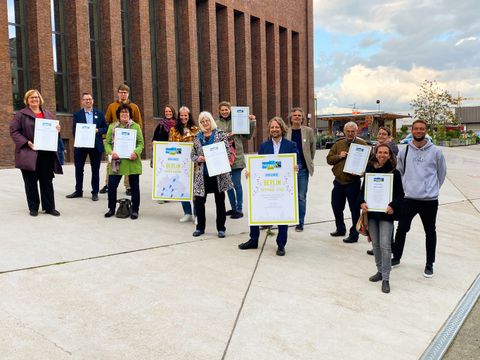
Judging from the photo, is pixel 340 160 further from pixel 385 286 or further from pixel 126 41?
pixel 126 41

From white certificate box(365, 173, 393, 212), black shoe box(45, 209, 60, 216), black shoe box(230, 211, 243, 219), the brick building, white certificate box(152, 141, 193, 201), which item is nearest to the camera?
white certificate box(365, 173, 393, 212)

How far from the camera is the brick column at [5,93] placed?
19828 mm

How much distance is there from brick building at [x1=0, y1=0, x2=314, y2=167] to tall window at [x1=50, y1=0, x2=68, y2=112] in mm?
48

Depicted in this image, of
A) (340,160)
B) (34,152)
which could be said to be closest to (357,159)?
(340,160)

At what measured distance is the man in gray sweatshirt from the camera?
5.71 metres

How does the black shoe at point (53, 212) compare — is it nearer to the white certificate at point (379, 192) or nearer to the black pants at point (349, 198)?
the black pants at point (349, 198)

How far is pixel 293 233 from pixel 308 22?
3895 centimetres

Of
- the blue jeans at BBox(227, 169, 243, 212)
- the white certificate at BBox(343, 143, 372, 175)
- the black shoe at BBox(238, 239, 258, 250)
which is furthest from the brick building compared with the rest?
the white certificate at BBox(343, 143, 372, 175)

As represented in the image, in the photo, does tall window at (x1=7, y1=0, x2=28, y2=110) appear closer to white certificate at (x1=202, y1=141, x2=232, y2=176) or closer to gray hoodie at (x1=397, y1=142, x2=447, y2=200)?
white certificate at (x1=202, y1=141, x2=232, y2=176)

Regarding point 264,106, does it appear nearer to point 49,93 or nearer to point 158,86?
point 158,86

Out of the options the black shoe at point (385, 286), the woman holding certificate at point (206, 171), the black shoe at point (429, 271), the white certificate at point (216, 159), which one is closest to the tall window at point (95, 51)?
the woman holding certificate at point (206, 171)

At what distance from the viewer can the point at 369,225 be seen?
542 cm

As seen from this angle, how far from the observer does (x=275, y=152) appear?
6.38m

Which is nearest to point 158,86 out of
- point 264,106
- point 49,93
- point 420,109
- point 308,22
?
point 49,93
